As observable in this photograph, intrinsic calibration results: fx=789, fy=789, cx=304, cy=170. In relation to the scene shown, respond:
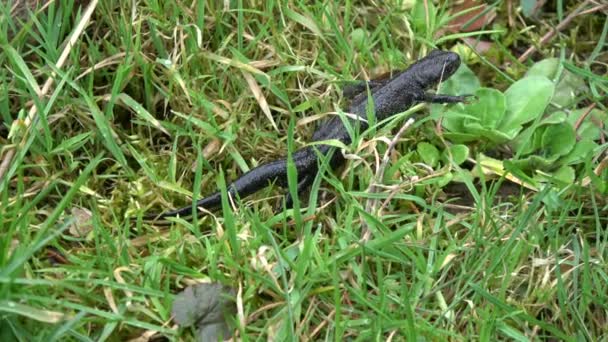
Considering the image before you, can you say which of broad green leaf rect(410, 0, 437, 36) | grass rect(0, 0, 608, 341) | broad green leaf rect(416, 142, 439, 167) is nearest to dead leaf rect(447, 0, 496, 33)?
grass rect(0, 0, 608, 341)

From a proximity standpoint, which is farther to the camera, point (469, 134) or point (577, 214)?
point (469, 134)

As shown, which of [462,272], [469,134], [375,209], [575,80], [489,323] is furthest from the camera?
[575,80]

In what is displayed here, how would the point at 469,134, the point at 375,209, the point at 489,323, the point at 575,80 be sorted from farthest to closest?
the point at 575,80
the point at 469,134
the point at 375,209
the point at 489,323

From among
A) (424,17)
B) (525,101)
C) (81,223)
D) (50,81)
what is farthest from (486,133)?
(50,81)

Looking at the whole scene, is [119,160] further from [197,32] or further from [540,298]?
[540,298]

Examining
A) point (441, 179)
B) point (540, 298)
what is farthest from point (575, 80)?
point (540, 298)

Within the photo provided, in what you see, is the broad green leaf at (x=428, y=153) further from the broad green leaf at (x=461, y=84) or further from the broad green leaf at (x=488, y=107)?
Result: the broad green leaf at (x=461, y=84)

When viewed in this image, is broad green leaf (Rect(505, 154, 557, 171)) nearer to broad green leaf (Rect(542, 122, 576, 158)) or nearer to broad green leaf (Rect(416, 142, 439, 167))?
broad green leaf (Rect(542, 122, 576, 158))
